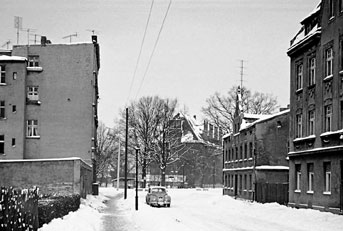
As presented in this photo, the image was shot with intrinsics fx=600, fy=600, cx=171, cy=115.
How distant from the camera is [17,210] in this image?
16.2 meters

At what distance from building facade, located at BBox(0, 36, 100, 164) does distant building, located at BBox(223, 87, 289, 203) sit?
15.1m

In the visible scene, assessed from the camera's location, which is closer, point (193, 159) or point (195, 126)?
point (193, 159)

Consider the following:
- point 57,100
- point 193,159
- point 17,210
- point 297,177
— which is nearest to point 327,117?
point 297,177

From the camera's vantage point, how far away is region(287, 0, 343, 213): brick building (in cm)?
3219

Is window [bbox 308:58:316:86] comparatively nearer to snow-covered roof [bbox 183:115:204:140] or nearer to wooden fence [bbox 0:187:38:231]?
wooden fence [bbox 0:187:38:231]

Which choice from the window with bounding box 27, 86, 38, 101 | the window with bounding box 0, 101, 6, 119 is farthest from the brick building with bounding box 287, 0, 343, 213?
the window with bounding box 0, 101, 6, 119

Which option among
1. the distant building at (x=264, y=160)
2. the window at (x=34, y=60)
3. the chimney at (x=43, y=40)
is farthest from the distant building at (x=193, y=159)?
the window at (x=34, y=60)

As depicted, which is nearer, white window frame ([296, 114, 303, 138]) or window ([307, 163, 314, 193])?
window ([307, 163, 314, 193])

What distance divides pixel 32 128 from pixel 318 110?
30.8 m

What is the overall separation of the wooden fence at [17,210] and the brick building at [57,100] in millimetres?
37679

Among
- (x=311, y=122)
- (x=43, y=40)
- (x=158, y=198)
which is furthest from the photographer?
(x=43, y=40)

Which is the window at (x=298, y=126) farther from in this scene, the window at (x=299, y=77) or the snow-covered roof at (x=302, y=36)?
the snow-covered roof at (x=302, y=36)

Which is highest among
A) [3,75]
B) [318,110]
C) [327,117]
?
[3,75]

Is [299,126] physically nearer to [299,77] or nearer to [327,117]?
[299,77]
